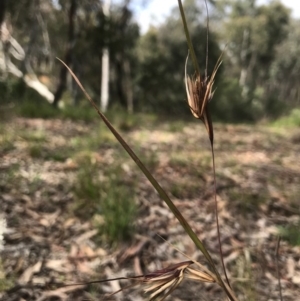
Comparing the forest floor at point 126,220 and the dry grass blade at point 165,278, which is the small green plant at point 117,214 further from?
the dry grass blade at point 165,278

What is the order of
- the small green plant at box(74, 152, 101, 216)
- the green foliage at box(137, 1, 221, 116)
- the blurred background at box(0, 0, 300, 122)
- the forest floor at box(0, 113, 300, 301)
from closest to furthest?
the forest floor at box(0, 113, 300, 301) < the small green plant at box(74, 152, 101, 216) < the blurred background at box(0, 0, 300, 122) < the green foliage at box(137, 1, 221, 116)

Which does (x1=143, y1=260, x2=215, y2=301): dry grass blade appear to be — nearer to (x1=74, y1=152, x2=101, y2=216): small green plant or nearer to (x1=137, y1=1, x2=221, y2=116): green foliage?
(x1=74, y1=152, x2=101, y2=216): small green plant

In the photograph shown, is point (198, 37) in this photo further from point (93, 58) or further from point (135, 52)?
point (93, 58)

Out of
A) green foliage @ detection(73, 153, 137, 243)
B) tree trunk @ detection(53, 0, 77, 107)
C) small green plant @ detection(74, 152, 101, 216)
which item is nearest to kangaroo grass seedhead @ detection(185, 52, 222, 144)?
green foliage @ detection(73, 153, 137, 243)

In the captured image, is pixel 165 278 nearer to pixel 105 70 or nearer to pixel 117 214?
pixel 117 214

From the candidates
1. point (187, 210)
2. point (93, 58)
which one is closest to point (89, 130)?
point (187, 210)
